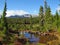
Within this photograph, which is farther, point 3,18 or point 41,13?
point 41,13

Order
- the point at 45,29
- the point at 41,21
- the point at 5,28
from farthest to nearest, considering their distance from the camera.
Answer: the point at 41,21 → the point at 45,29 → the point at 5,28

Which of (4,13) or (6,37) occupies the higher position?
(4,13)

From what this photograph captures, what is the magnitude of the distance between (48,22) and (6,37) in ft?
185

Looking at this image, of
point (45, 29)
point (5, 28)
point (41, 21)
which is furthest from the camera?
point (41, 21)

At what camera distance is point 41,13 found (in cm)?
13875

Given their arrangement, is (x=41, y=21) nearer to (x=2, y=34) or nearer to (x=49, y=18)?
(x=49, y=18)

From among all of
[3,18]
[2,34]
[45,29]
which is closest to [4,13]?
[3,18]

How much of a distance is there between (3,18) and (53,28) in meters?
62.5

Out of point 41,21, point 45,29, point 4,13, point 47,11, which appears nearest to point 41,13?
point 41,21

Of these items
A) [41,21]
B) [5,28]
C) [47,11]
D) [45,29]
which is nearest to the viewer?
[5,28]

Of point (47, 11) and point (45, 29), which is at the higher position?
point (47, 11)

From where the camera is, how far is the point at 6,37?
6328cm

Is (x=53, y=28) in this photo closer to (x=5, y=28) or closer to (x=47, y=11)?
(x=47, y=11)

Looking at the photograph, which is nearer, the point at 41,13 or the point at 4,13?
the point at 4,13
